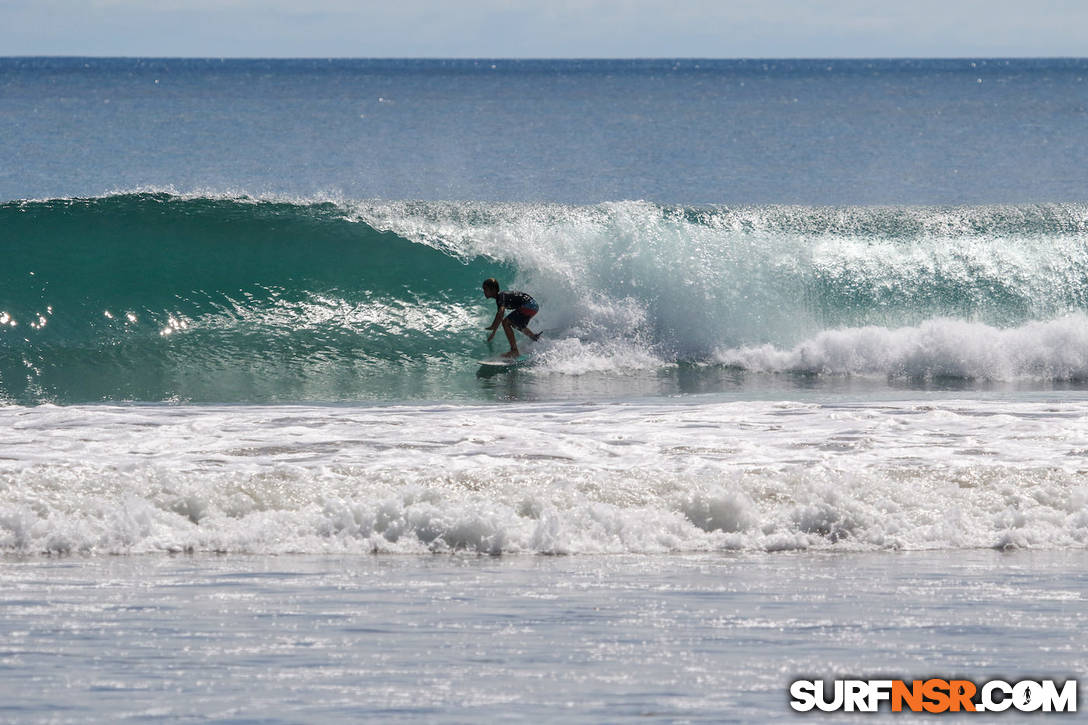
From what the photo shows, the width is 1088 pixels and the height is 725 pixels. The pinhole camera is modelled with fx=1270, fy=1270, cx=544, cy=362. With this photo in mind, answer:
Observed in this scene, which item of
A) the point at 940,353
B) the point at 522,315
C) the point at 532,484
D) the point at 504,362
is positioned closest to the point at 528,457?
the point at 532,484

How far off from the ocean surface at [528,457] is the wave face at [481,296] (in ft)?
0.20

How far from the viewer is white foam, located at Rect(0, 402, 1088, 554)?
7.36m

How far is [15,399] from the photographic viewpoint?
473 inches

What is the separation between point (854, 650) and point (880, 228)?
47.0 ft

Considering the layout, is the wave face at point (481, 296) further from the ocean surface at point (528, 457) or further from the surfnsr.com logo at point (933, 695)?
the surfnsr.com logo at point (933, 695)

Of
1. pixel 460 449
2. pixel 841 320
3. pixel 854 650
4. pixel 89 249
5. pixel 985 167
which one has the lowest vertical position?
pixel 854 650

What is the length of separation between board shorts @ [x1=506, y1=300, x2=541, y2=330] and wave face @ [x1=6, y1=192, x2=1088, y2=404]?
540 millimetres

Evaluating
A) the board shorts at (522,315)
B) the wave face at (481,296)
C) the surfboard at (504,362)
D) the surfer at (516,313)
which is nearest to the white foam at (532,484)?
the wave face at (481,296)

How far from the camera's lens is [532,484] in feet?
26.4

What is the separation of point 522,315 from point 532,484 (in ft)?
22.2

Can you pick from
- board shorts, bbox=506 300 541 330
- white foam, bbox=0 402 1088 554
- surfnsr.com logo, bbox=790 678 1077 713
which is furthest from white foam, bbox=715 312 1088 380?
surfnsr.com logo, bbox=790 678 1077 713

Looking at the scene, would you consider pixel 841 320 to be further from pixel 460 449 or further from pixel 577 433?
pixel 460 449

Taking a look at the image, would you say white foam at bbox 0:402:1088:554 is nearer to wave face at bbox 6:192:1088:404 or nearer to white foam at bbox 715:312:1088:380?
wave face at bbox 6:192:1088:404

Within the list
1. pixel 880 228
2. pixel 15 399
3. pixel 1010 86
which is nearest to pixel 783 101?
pixel 1010 86
